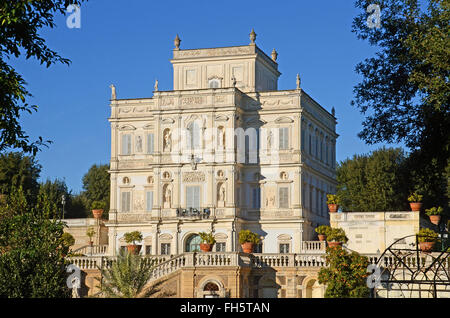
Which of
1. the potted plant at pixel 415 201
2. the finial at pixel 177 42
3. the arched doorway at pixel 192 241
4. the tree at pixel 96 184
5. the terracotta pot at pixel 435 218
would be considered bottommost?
the arched doorway at pixel 192 241

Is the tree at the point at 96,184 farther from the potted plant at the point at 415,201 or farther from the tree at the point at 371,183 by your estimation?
the potted plant at the point at 415,201

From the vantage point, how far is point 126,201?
61.4 meters

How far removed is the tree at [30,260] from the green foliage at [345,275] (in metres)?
9.72

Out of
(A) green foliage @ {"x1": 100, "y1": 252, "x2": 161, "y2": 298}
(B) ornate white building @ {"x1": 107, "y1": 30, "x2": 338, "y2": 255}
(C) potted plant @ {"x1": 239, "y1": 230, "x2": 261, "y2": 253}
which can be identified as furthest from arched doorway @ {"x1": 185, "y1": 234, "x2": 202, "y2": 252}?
(A) green foliage @ {"x1": 100, "y1": 252, "x2": 161, "y2": 298}

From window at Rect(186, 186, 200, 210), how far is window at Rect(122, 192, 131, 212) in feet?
16.3

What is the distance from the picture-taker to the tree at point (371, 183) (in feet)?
218

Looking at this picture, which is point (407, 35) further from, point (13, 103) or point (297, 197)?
point (297, 197)

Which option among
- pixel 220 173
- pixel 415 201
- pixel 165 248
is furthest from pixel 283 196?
pixel 415 201

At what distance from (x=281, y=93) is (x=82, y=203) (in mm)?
23648

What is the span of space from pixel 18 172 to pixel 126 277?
126 feet

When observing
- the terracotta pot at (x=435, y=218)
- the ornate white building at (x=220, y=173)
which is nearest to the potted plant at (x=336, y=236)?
the ornate white building at (x=220, y=173)

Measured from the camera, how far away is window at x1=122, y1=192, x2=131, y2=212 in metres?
61.2

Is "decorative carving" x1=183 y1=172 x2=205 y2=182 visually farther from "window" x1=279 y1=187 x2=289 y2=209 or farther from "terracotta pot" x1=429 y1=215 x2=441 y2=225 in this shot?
"terracotta pot" x1=429 y1=215 x2=441 y2=225

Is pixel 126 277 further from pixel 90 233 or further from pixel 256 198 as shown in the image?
pixel 90 233
